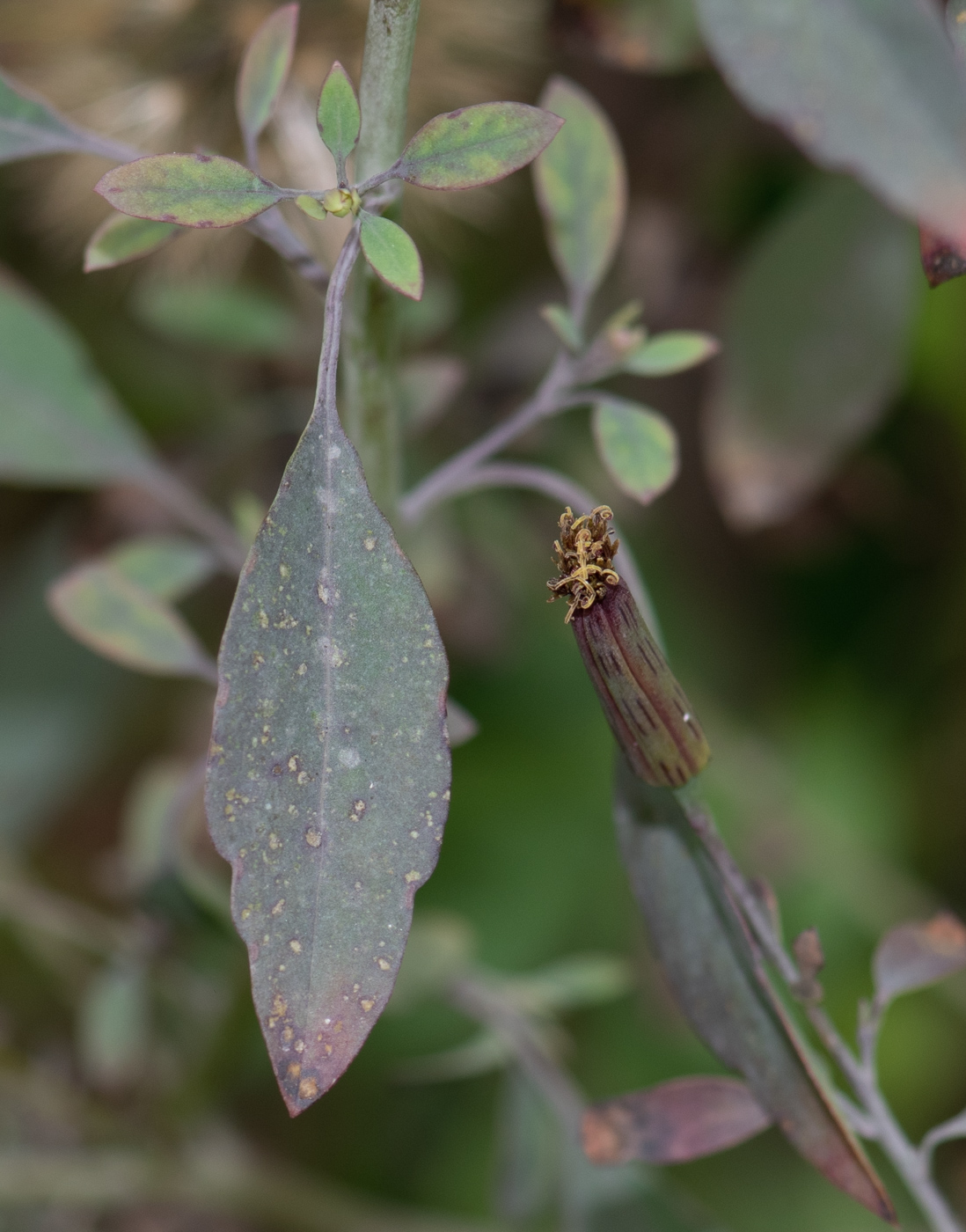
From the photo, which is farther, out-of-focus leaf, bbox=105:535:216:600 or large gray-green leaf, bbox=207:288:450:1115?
out-of-focus leaf, bbox=105:535:216:600

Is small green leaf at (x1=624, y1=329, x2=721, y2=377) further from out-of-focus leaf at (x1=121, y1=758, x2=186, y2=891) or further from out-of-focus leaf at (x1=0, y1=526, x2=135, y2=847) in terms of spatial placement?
out-of-focus leaf at (x1=0, y1=526, x2=135, y2=847)

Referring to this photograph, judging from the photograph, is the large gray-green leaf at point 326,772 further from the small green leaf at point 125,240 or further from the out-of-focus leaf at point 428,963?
the out-of-focus leaf at point 428,963

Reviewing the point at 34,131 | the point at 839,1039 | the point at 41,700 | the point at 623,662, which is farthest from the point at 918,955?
the point at 41,700

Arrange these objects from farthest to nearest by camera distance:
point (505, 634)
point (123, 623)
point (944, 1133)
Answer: point (505, 634) < point (123, 623) < point (944, 1133)

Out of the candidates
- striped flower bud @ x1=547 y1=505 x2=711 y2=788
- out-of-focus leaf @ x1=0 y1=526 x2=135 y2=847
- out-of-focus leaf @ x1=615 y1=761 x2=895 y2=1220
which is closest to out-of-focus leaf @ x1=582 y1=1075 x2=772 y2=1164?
out-of-focus leaf @ x1=615 y1=761 x2=895 y2=1220

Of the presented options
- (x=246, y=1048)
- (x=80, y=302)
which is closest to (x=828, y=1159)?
(x=246, y=1048)

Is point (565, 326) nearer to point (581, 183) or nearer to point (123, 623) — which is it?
point (581, 183)

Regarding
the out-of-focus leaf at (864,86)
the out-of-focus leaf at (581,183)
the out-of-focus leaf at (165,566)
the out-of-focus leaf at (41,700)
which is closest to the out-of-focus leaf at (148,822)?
the out-of-focus leaf at (165,566)
